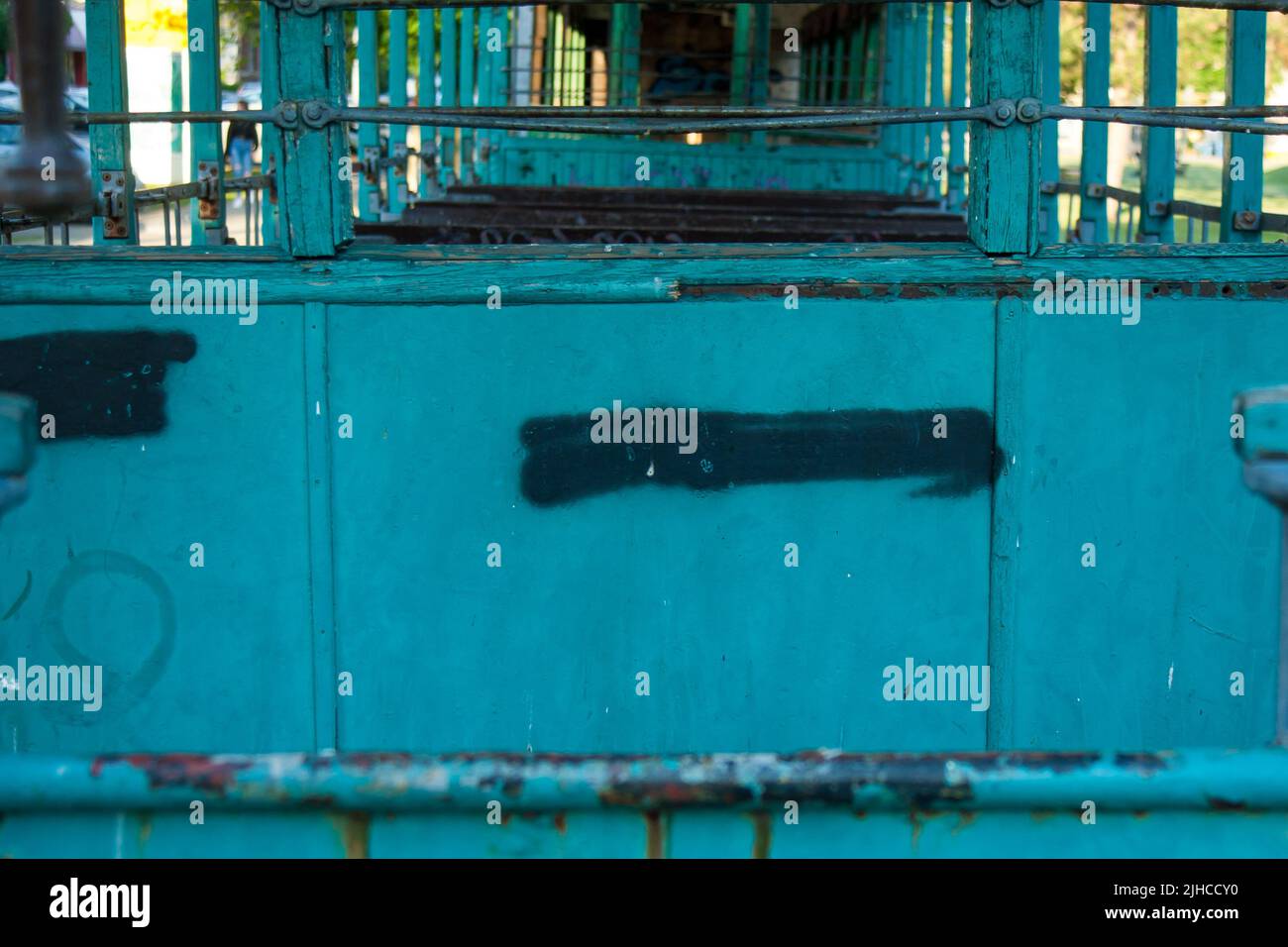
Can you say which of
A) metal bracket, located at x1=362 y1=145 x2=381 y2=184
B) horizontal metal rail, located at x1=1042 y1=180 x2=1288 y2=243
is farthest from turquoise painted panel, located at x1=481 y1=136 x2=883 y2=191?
horizontal metal rail, located at x1=1042 y1=180 x2=1288 y2=243

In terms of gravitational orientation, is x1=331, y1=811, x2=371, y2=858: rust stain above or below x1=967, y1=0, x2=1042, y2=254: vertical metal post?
below

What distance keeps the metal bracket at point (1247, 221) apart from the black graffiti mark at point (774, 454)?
2.95 m

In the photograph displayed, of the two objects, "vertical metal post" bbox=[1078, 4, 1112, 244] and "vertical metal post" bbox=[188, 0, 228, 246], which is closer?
"vertical metal post" bbox=[188, 0, 228, 246]

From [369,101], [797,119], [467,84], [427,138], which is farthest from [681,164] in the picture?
[797,119]

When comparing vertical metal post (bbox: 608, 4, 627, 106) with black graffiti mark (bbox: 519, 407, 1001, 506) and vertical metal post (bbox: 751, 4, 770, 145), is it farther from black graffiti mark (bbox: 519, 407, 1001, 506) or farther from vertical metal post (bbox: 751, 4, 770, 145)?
black graffiti mark (bbox: 519, 407, 1001, 506)

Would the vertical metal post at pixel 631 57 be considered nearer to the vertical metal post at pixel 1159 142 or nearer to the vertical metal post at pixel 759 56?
the vertical metal post at pixel 759 56

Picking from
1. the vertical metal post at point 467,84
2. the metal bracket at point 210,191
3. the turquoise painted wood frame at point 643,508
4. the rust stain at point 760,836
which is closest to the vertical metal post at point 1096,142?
the turquoise painted wood frame at point 643,508

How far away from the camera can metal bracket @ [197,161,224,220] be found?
623cm

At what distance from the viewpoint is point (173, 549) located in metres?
3.27

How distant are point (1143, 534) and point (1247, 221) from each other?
9.29ft

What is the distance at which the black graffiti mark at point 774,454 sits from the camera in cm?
322

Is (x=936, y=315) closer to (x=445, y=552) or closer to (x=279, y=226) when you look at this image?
(x=445, y=552)

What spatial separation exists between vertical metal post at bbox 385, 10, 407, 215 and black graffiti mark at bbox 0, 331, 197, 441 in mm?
5774

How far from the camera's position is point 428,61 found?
10.1m
